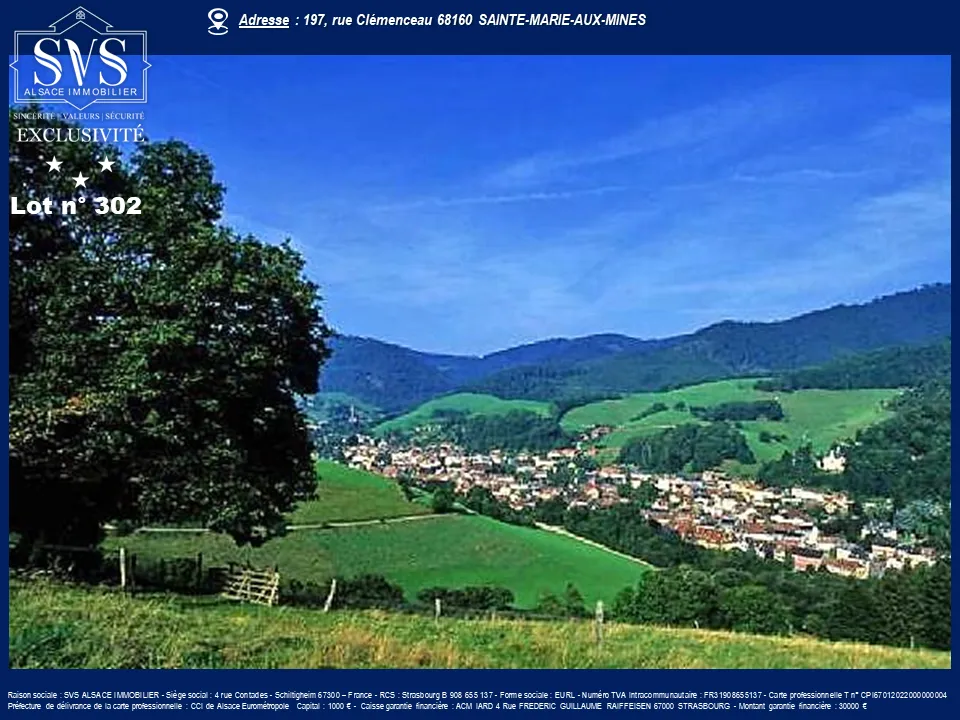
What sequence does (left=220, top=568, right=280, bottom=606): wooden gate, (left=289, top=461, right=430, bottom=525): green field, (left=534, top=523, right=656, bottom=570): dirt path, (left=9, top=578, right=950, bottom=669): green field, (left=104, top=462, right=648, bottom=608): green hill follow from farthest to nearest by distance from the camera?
(left=534, top=523, right=656, bottom=570): dirt path → (left=289, top=461, right=430, bottom=525): green field → (left=104, top=462, right=648, bottom=608): green hill → (left=220, top=568, right=280, bottom=606): wooden gate → (left=9, top=578, right=950, bottom=669): green field

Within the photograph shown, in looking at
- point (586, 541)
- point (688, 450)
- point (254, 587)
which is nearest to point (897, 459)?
point (586, 541)

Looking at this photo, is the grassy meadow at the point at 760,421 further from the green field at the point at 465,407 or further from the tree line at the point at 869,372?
the green field at the point at 465,407

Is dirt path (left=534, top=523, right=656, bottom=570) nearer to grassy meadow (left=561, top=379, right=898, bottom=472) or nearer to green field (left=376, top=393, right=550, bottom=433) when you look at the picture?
grassy meadow (left=561, top=379, right=898, bottom=472)

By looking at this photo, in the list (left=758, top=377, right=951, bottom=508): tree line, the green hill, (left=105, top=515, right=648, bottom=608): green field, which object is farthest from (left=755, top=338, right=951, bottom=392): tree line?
the green hill

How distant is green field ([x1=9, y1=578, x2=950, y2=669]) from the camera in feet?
28.0

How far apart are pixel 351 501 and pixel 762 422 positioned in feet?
228

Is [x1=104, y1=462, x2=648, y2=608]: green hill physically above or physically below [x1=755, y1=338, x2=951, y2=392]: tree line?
below

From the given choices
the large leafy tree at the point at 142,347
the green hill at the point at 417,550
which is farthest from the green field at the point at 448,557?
the large leafy tree at the point at 142,347

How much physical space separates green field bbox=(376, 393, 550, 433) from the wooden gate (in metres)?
89.1

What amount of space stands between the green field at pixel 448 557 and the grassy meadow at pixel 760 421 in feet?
153

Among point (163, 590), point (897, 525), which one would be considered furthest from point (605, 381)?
point (163, 590)

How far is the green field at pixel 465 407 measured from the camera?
366 ft
